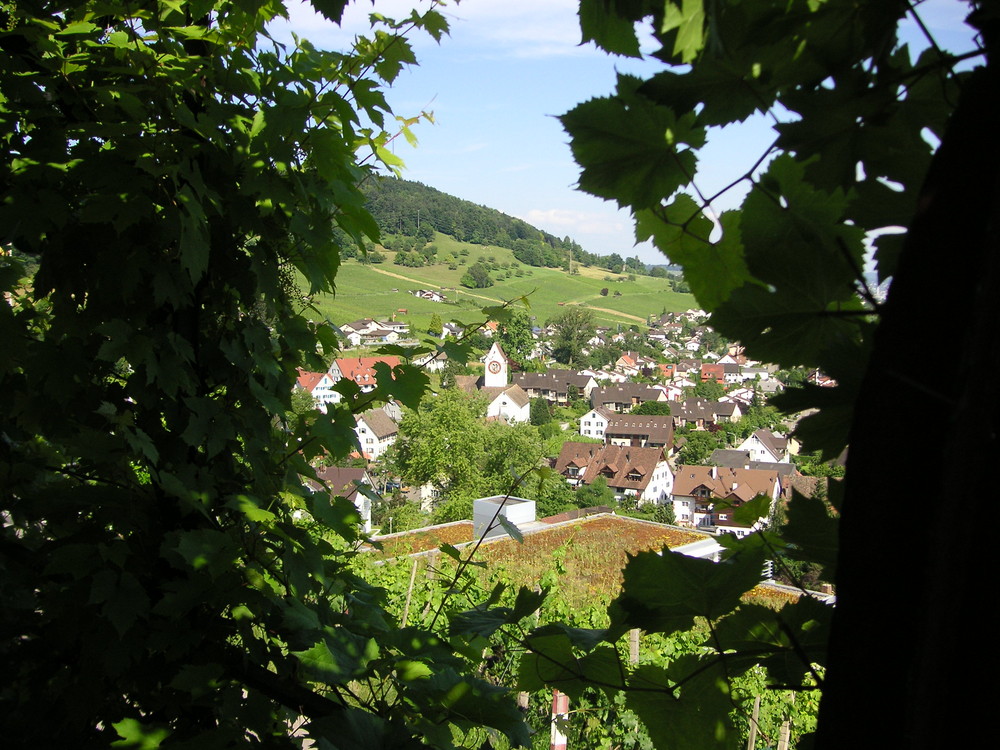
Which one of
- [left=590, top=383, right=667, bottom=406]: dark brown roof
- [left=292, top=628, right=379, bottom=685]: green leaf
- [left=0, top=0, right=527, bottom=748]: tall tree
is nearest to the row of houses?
[left=590, top=383, right=667, bottom=406]: dark brown roof

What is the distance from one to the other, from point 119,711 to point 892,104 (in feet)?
6.43

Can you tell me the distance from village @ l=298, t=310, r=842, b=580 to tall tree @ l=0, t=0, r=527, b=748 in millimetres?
11252

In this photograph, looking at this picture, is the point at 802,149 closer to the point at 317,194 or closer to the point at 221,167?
the point at 317,194

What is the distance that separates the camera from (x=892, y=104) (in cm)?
65

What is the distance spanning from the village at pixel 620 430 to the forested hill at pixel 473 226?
12.9 metres

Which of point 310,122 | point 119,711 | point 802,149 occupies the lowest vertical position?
point 119,711

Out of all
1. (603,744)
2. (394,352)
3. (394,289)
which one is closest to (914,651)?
(394,352)

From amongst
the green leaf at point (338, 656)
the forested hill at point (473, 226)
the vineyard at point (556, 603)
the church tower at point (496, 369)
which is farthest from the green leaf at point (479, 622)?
the forested hill at point (473, 226)

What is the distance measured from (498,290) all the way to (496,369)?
662 inches

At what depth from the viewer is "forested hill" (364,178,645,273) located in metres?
71.9

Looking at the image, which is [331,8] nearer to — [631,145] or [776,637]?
[631,145]

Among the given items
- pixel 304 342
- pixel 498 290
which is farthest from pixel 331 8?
pixel 498 290

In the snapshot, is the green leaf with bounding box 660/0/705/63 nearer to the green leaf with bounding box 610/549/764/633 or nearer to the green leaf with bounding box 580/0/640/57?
the green leaf with bounding box 580/0/640/57

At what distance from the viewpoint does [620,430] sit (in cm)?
5153
